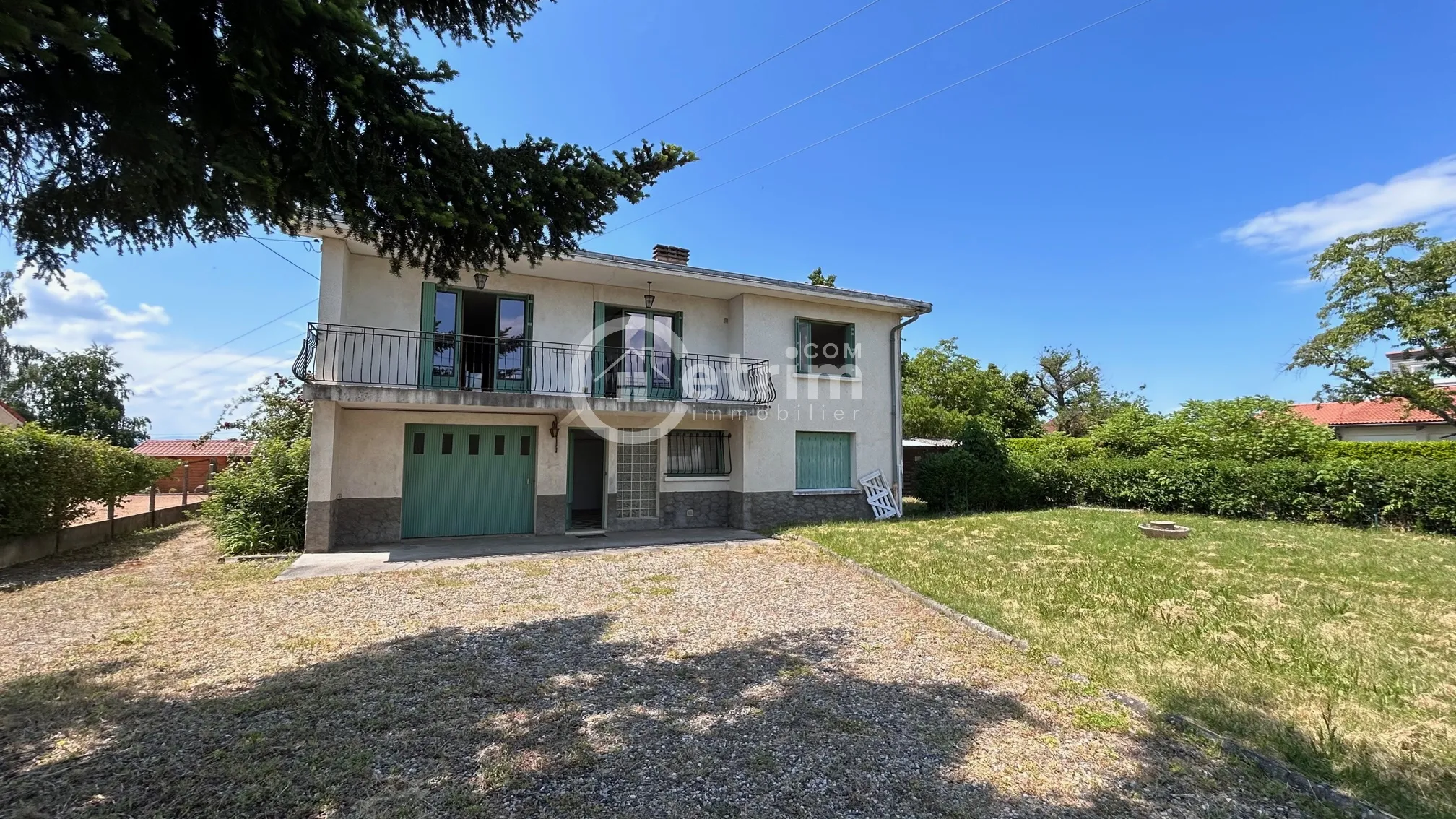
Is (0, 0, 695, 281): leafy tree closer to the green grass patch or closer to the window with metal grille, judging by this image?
the green grass patch

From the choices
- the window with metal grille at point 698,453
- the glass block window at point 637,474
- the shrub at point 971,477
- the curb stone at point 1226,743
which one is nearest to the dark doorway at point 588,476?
the glass block window at point 637,474

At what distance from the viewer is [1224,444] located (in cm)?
1630

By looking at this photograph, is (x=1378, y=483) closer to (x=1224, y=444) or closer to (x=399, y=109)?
(x=1224, y=444)

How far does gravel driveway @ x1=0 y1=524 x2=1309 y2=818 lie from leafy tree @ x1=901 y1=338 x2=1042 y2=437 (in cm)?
2335

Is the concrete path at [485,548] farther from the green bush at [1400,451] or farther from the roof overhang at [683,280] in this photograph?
the green bush at [1400,451]

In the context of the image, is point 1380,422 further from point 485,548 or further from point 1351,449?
point 485,548

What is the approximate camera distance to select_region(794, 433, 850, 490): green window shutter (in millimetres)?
13242

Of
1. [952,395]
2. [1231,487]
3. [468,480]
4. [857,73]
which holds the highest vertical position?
[857,73]

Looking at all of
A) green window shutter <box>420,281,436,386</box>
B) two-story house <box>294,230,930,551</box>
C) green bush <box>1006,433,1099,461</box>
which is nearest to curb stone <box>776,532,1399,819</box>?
two-story house <box>294,230,930,551</box>

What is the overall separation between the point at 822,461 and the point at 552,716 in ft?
33.9

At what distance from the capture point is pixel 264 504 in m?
9.53

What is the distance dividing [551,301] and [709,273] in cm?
313

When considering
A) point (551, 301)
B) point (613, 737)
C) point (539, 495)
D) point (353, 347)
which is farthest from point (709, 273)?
point (613, 737)

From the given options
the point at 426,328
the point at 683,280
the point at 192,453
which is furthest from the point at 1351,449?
the point at 192,453
